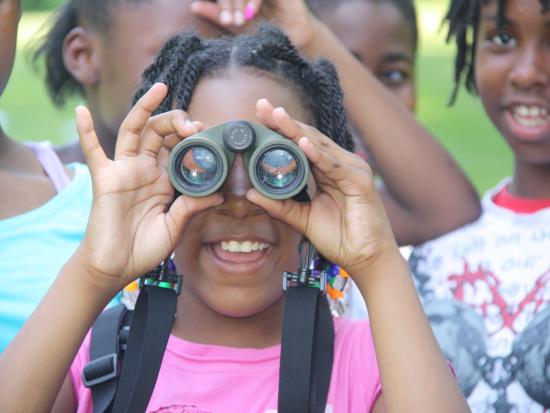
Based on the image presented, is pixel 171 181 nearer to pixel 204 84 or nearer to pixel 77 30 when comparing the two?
pixel 204 84

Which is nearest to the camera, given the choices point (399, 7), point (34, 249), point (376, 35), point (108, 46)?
point (34, 249)

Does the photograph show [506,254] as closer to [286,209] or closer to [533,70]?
[533,70]

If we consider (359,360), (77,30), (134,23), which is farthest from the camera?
(77,30)

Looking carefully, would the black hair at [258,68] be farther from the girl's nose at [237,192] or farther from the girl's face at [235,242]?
the girl's nose at [237,192]

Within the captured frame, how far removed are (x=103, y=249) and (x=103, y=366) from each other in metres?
0.29

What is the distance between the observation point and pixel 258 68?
2.79m

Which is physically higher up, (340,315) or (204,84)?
(204,84)

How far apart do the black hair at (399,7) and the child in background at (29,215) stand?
1544 millimetres

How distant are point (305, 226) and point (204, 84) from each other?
46 centimetres

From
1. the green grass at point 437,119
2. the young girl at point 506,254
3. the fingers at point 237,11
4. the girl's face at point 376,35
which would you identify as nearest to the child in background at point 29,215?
the fingers at point 237,11

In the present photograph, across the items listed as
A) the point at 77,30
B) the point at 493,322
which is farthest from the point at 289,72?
the point at 77,30

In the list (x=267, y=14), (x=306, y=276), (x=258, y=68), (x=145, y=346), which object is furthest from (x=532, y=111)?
(x=145, y=346)

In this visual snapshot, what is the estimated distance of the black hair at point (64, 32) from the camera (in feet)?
13.4

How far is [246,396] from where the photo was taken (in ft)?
8.76
